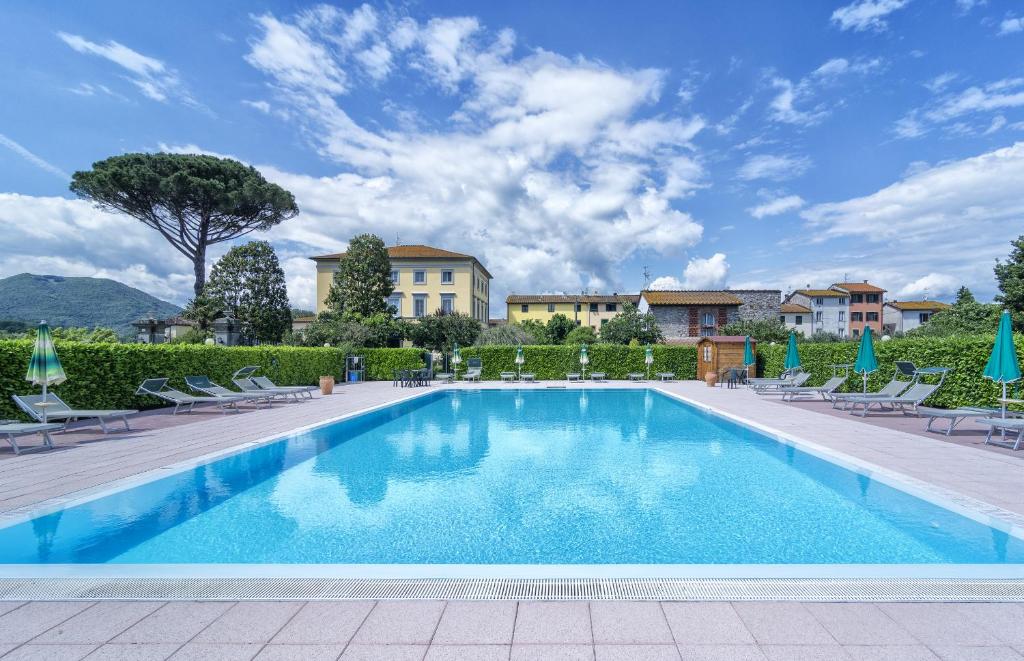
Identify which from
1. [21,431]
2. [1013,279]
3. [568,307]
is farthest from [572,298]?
[21,431]

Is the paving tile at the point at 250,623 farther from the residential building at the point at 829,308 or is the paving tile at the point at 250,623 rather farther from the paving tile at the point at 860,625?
the residential building at the point at 829,308

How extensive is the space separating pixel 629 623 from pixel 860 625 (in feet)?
4.05

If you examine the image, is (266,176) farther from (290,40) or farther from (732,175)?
(732,175)

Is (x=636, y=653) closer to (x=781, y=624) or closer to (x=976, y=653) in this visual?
(x=781, y=624)

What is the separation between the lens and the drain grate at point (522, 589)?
9.61ft

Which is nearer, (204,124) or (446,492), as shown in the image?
(446,492)

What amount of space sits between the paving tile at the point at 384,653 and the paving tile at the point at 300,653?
0.06 metres

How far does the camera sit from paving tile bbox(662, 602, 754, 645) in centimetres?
245

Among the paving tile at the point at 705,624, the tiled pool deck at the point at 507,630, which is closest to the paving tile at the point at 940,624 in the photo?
the tiled pool deck at the point at 507,630

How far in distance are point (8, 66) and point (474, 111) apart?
12348 millimetres

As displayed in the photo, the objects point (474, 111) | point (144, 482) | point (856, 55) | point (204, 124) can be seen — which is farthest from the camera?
point (474, 111)

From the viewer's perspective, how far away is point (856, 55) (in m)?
12.7

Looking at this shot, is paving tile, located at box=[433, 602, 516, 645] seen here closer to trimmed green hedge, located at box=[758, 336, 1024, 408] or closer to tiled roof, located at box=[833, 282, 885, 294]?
trimmed green hedge, located at box=[758, 336, 1024, 408]

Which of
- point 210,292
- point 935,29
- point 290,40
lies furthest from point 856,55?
point 210,292
